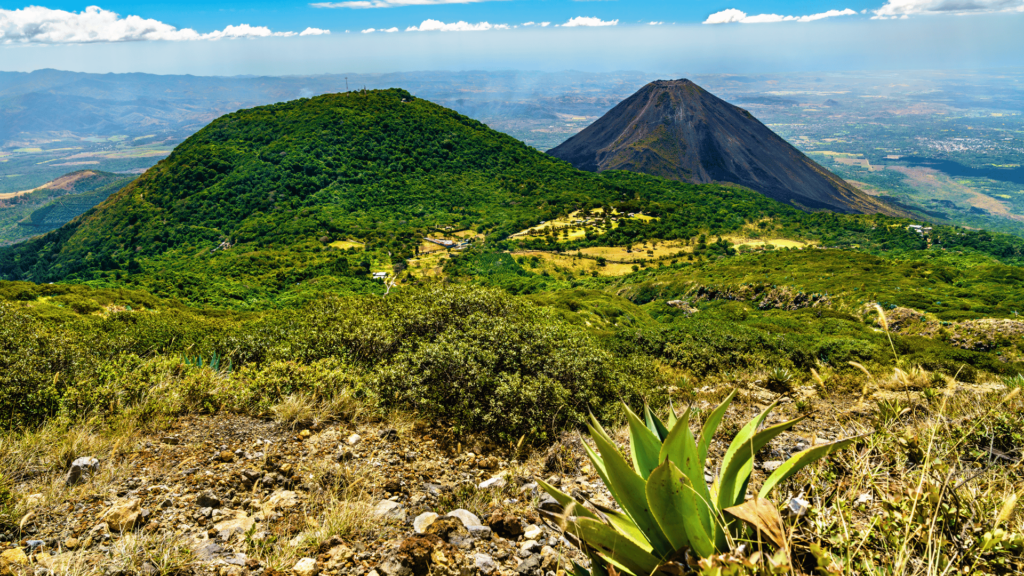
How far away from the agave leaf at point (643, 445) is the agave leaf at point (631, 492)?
20 cm

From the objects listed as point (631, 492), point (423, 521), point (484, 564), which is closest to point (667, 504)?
point (631, 492)

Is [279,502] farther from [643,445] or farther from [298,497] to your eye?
[643,445]

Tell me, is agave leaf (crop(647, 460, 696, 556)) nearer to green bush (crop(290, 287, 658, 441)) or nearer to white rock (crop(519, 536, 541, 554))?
white rock (crop(519, 536, 541, 554))

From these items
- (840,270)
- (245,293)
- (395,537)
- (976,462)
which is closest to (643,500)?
(395,537)

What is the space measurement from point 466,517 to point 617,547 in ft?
5.62

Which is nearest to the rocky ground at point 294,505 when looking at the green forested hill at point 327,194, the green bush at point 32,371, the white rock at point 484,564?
the white rock at point 484,564

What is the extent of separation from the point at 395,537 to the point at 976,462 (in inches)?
151

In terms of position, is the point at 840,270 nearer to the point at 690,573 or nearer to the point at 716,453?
the point at 716,453

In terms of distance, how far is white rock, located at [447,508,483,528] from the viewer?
10.4 feet

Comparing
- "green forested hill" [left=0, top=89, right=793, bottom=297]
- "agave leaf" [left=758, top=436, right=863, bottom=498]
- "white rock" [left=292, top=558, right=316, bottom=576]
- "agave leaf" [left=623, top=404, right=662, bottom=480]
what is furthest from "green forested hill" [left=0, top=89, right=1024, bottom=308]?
"agave leaf" [left=758, top=436, right=863, bottom=498]

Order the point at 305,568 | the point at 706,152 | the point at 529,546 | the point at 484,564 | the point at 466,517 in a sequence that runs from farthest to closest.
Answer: the point at 706,152, the point at 466,517, the point at 529,546, the point at 484,564, the point at 305,568

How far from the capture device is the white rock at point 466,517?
3.18m

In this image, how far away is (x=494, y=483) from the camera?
12.8 ft

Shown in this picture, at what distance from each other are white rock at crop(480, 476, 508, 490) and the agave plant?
6.00ft
